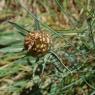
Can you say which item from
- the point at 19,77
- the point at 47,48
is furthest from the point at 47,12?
the point at 47,48

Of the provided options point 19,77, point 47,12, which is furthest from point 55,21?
point 19,77

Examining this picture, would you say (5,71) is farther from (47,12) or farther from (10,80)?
(47,12)

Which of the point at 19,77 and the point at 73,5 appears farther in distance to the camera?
the point at 73,5

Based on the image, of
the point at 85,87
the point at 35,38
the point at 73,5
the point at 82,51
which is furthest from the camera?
the point at 73,5

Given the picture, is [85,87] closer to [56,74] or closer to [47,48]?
[56,74]

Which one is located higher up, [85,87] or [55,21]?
[55,21]

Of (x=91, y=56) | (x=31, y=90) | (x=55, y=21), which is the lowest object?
(x=31, y=90)

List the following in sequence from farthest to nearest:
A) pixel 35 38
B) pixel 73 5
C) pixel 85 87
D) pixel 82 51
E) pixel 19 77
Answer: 1. pixel 73 5
2. pixel 19 77
3. pixel 85 87
4. pixel 82 51
5. pixel 35 38
